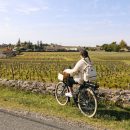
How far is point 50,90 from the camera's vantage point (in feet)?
39.7

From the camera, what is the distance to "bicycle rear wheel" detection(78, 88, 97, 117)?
860cm

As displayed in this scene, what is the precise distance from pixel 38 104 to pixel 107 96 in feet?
7.26

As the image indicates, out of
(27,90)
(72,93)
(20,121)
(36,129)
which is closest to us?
(36,129)

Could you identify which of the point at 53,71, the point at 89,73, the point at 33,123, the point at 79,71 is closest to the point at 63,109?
the point at 79,71

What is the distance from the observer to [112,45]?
555 feet

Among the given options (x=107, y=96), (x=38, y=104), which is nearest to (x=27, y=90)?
(x=38, y=104)

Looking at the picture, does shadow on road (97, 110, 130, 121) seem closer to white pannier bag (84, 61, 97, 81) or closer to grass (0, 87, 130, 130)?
grass (0, 87, 130, 130)

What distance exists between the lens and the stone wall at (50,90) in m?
10.3

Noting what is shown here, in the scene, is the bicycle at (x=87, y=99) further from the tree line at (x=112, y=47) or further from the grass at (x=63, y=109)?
the tree line at (x=112, y=47)

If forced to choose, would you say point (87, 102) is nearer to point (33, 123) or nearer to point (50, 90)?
point (33, 123)

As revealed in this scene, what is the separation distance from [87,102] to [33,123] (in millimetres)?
1750

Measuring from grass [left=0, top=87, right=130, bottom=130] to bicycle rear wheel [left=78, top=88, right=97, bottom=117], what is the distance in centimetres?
16

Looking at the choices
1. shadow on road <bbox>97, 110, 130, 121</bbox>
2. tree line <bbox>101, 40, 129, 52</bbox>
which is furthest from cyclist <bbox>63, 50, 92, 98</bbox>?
tree line <bbox>101, 40, 129, 52</bbox>

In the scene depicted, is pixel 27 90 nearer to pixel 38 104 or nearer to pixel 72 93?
pixel 38 104
